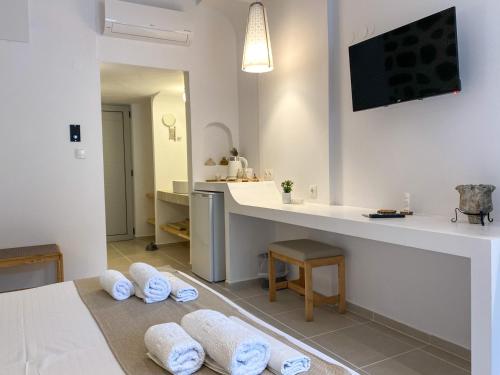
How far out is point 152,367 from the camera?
112 centimetres

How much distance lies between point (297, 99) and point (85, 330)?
260 centimetres

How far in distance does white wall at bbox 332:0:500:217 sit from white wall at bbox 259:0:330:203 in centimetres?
13

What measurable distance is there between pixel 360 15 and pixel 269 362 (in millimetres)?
2527

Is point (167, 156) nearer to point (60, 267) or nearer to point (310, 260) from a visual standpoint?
point (60, 267)

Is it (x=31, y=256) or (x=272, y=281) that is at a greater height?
(x=31, y=256)

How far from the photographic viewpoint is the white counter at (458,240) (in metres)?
1.57

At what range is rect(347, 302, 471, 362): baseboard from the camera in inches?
87.9

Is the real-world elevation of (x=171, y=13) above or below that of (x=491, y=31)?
above

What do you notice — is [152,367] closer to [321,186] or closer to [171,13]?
[321,186]

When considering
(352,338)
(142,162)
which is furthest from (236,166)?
(142,162)

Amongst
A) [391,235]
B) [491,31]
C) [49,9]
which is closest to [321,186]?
[391,235]

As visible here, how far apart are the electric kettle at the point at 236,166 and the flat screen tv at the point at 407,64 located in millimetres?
Result: 1608

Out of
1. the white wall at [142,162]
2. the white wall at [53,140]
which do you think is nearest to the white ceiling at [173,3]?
the white wall at [53,140]

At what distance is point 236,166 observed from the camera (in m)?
4.05
